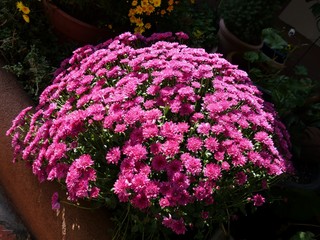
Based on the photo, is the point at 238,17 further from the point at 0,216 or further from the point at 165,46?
the point at 0,216

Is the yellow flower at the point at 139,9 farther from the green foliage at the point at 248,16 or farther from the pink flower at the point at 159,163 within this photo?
the pink flower at the point at 159,163

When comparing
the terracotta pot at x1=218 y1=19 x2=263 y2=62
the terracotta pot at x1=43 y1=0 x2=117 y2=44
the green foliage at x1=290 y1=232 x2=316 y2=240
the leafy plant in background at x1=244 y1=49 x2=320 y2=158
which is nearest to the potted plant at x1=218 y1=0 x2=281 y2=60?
the terracotta pot at x1=218 y1=19 x2=263 y2=62

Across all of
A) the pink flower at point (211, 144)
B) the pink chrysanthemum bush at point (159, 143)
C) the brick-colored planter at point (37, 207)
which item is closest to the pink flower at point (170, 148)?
the pink chrysanthemum bush at point (159, 143)

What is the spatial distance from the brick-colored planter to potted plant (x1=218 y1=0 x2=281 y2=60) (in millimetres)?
1849

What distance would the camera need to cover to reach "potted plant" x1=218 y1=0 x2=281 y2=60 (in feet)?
11.1

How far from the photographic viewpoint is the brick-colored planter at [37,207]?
1.88 m

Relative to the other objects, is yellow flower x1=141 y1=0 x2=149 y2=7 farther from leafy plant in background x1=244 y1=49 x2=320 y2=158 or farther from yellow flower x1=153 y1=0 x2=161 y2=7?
leafy plant in background x1=244 y1=49 x2=320 y2=158

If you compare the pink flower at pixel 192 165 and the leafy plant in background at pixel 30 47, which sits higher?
the pink flower at pixel 192 165

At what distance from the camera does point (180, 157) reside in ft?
5.32

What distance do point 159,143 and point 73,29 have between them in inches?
61.2

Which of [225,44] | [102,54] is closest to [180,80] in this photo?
[102,54]

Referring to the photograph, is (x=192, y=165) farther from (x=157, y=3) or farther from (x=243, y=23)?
(x=243, y=23)

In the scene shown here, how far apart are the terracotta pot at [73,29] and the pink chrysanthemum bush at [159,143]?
77cm

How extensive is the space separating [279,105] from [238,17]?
1206 millimetres
